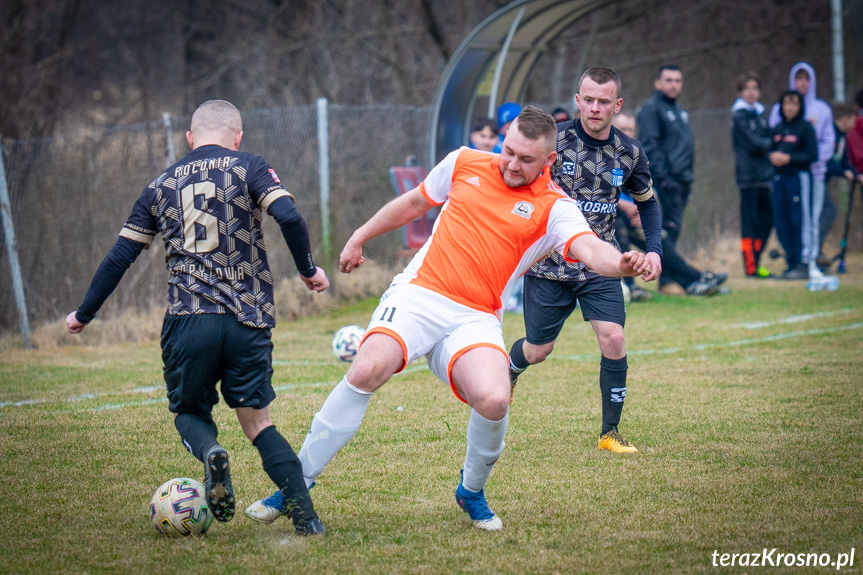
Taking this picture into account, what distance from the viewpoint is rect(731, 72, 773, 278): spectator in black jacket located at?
42.0 feet

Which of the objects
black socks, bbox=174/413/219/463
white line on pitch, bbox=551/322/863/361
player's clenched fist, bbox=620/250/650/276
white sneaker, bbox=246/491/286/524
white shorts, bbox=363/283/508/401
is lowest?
white line on pitch, bbox=551/322/863/361

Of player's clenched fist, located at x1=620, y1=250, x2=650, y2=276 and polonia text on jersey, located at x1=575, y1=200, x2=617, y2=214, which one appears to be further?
polonia text on jersey, located at x1=575, y1=200, x2=617, y2=214

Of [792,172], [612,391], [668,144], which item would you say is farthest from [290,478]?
[792,172]

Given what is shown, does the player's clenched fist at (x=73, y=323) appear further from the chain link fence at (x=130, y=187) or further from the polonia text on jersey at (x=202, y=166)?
the chain link fence at (x=130, y=187)

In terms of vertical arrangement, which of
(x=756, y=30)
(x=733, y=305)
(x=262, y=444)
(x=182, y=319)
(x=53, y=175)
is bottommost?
(x=733, y=305)

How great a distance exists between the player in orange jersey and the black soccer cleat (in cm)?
25

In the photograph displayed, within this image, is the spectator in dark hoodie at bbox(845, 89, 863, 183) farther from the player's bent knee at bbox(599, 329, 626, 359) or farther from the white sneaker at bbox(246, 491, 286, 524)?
the white sneaker at bbox(246, 491, 286, 524)

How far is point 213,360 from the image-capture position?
3793mm

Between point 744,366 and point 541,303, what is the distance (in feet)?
9.39

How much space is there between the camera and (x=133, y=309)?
1066cm

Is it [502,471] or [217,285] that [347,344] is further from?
[217,285]

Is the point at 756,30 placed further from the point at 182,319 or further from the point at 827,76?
the point at 182,319

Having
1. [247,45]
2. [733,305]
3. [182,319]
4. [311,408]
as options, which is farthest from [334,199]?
[247,45]

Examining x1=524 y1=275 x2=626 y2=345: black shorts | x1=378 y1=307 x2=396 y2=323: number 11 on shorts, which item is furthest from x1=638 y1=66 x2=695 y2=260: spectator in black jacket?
x1=378 y1=307 x2=396 y2=323: number 11 on shorts
